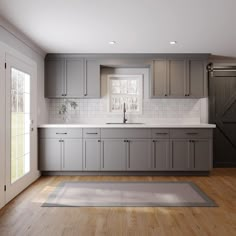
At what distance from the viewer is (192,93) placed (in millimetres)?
5488

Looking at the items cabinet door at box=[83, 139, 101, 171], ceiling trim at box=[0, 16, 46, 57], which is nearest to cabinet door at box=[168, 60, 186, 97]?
cabinet door at box=[83, 139, 101, 171]

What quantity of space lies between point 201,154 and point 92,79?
242 cm

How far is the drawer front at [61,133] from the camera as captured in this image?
5094 millimetres

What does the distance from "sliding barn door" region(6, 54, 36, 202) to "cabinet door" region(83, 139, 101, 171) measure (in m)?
0.88

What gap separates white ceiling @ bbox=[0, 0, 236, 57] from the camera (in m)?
3.05

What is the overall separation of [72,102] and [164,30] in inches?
100

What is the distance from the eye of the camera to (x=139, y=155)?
5.12 m

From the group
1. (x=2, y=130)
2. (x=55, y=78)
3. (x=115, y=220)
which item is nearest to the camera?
(x=115, y=220)

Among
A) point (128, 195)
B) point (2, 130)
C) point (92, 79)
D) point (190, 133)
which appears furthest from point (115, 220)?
point (92, 79)

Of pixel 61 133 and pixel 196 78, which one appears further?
pixel 196 78

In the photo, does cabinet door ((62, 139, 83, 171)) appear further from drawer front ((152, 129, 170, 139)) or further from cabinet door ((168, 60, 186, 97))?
cabinet door ((168, 60, 186, 97))

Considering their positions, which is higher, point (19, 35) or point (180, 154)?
point (19, 35)

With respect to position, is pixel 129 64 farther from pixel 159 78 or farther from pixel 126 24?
pixel 126 24

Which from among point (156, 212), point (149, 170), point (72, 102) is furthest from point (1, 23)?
point (149, 170)
